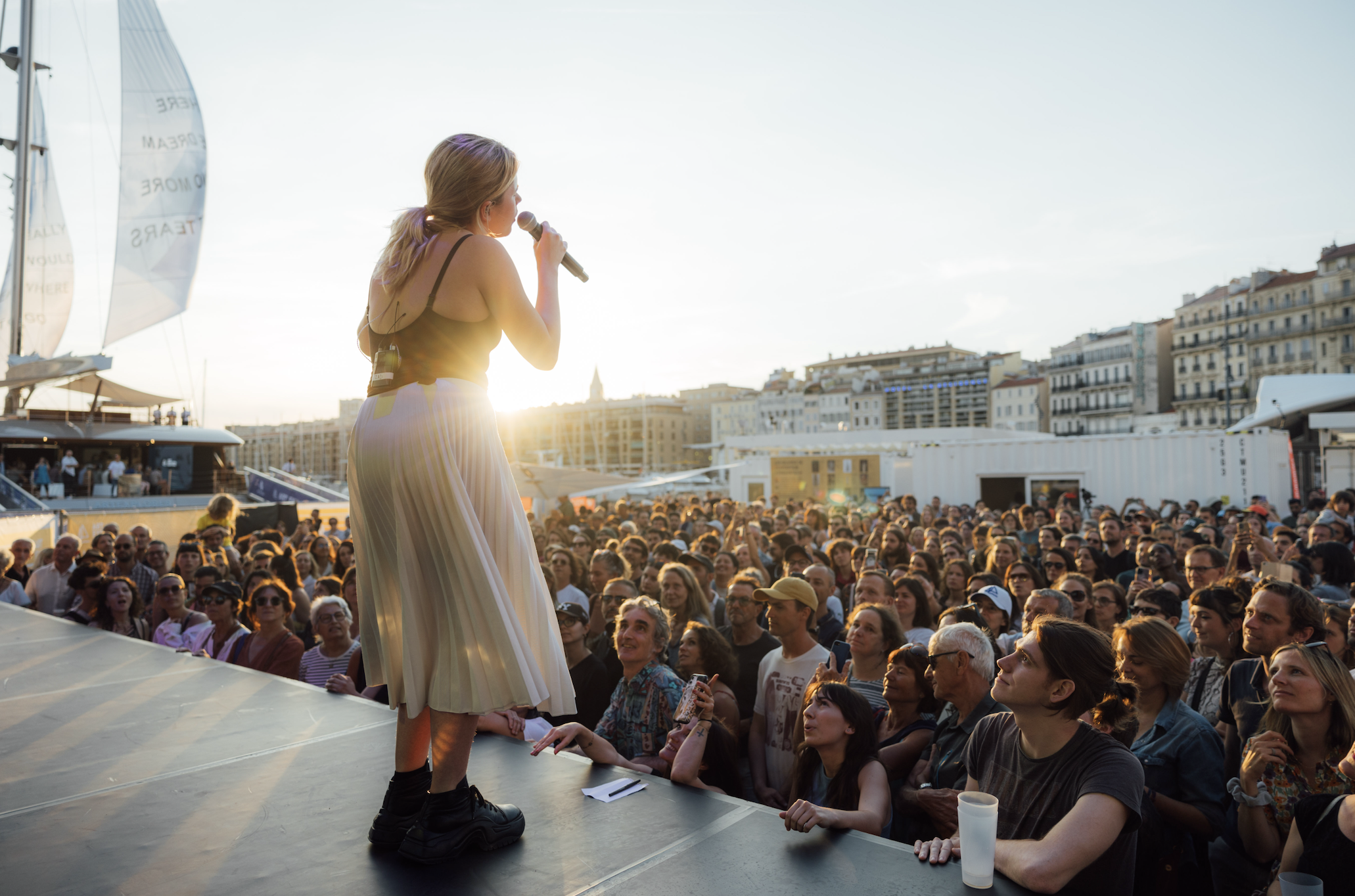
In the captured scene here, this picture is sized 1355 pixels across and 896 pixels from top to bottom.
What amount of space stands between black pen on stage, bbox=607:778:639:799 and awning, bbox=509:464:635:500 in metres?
15.6

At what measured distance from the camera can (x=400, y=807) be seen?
185cm

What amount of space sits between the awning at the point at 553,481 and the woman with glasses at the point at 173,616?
Result: 11196mm

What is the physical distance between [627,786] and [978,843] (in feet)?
3.04

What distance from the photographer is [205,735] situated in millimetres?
2684

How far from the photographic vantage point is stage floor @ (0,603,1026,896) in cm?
167

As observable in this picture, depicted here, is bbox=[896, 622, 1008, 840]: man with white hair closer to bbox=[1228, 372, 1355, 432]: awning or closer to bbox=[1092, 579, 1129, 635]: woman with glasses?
bbox=[1092, 579, 1129, 635]: woman with glasses

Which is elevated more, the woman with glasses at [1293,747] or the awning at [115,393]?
the awning at [115,393]

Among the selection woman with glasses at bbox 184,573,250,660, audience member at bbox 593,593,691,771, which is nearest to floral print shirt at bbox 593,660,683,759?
audience member at bbox 593,593,691,771

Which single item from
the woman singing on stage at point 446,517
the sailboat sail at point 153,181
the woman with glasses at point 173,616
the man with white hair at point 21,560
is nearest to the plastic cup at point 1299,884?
the woman singing on stage at point 446,517

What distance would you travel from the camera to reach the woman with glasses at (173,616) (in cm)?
607

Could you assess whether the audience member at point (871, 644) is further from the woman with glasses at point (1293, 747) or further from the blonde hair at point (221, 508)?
the blonde hair at point (221, 508)

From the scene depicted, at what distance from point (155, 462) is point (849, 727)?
89.8 feet

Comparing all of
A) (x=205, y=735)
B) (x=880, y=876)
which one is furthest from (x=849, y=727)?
(x=205, y=735)

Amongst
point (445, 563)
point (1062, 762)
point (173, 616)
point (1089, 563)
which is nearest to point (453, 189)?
point (445, 563)
